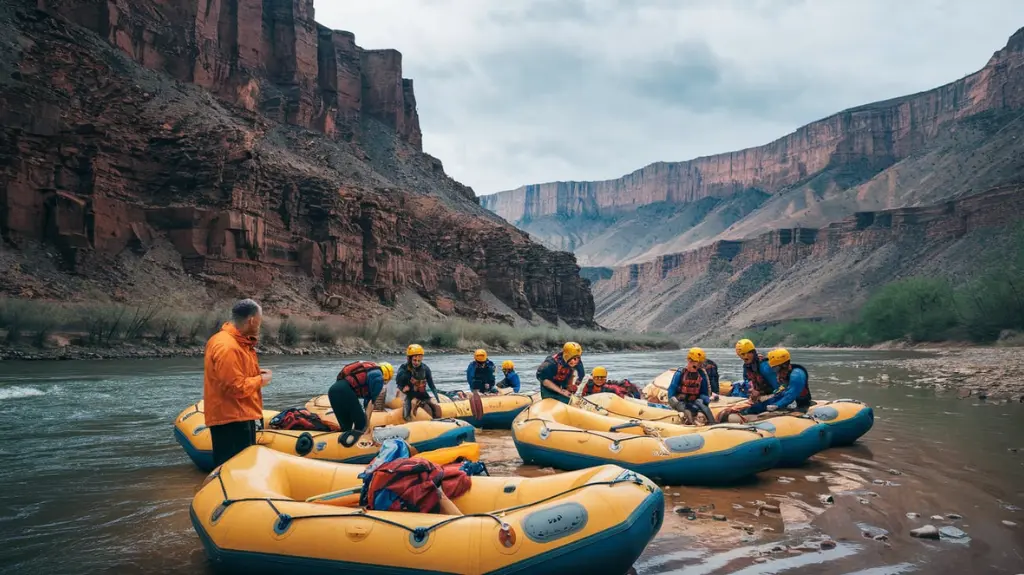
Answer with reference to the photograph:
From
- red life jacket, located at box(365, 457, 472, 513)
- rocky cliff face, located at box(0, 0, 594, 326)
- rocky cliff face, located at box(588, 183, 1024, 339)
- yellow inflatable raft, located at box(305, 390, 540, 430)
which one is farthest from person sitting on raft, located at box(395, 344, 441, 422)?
rocky cliff face, located at box(588, 183, 1024, 339)

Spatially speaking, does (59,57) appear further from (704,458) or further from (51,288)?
Result: (704,458)

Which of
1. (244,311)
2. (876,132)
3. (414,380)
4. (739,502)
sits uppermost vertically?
(876,132)

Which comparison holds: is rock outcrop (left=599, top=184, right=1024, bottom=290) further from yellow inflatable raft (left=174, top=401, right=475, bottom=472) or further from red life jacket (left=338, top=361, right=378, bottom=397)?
red life jacket (left=338, top=361, right=378, bottom=397)

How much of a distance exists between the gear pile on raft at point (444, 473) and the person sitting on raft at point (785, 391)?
21 millimetres

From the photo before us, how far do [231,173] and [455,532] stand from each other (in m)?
54.3

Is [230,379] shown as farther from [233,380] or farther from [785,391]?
[785,391]

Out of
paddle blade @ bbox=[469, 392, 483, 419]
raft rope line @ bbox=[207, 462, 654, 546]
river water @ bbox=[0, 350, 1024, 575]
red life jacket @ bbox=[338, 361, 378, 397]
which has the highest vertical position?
red life jacket @ bbox=[338, 361, 378, 397]

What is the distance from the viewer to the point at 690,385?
10125 millimetres

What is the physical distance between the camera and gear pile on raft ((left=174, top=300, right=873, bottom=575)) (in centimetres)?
457

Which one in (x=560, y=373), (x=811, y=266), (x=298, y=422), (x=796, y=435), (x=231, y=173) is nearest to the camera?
(x=796, y=435)

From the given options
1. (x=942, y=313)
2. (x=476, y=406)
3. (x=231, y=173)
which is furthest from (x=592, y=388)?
(x=231, y=173)

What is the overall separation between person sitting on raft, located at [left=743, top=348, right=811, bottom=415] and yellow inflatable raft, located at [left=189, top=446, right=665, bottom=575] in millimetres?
5066

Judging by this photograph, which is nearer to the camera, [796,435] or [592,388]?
[796,435]

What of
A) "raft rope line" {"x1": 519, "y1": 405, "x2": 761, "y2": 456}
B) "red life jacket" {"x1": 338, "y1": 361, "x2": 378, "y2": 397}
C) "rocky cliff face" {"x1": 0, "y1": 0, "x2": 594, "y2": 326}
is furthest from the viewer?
"rocky cliff face" {"x1": 0, "y1": 0, "x2": 594, "y2": 326}
